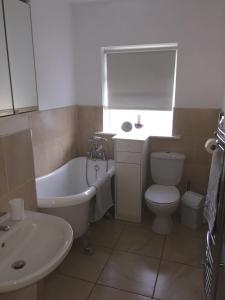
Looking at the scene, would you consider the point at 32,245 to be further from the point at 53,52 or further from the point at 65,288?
the point at 53,52

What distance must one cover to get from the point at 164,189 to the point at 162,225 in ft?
1.30

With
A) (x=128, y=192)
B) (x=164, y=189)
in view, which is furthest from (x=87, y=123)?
(x=164, y=189)

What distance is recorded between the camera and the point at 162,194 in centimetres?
263

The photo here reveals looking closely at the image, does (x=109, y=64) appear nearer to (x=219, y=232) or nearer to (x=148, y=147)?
(x=148, y=147)

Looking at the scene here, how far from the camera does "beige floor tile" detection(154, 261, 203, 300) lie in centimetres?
187

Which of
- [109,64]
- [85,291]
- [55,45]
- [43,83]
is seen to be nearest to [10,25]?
[43,83]

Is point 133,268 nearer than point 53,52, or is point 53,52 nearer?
point 133,268

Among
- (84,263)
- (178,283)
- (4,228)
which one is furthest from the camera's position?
(84,263)

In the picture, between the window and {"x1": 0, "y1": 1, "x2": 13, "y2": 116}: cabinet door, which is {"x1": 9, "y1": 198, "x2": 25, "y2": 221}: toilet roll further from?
the window

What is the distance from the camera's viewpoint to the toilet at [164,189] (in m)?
2.51

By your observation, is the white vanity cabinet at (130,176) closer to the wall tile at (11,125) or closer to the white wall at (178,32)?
the white wall at (178,32)

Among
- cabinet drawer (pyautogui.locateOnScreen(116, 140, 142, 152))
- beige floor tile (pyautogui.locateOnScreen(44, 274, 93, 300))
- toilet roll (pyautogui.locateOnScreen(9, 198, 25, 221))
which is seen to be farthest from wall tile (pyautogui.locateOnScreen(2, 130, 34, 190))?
cabinet drawer (pyautogui.locateOnScreen(116, 140, 142, 152))

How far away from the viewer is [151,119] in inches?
121

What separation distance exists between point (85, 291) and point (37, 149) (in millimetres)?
1395
